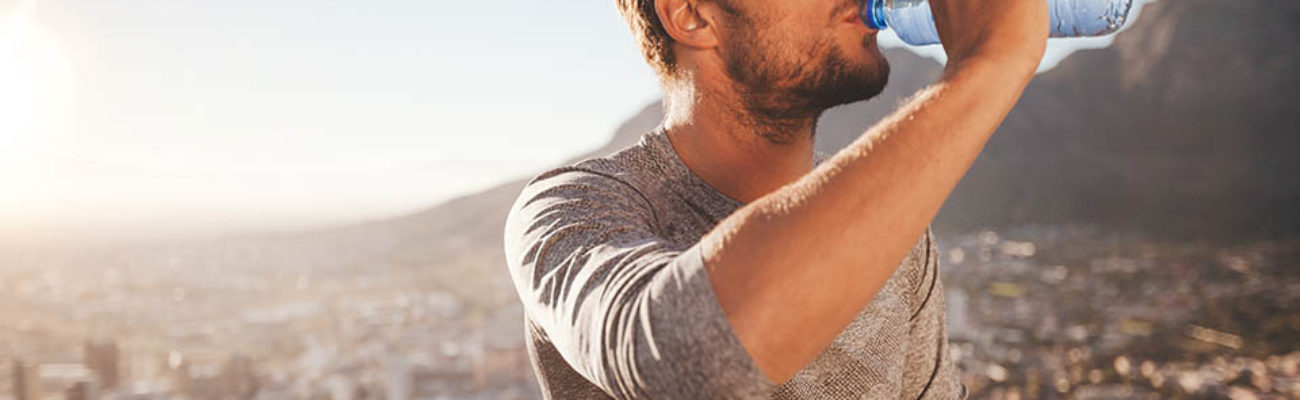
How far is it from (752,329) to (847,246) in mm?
52

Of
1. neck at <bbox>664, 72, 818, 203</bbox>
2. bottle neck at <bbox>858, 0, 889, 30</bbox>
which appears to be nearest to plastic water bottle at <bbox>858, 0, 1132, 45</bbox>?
bottle neck at <bbox>858, 0, 889, 30</bbox>

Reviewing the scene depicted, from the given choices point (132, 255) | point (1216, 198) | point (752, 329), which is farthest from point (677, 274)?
point (1216, 198)

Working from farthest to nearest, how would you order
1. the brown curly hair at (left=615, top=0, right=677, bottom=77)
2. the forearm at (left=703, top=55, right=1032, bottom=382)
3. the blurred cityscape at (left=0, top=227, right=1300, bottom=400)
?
the blurred cityscape at (left=0, top=227, right=1300, bottom=400)
the brown curly hair at (left=615, top=0, right=677, bottom=77)
the forearm at (left=703, top=55, right=1032, bottom=382)

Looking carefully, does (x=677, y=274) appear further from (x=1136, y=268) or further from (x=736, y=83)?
(x=1136, y=268)

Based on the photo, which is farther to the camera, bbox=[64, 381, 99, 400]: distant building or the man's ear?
bbox=[64, 381, 99, 400]: distant building

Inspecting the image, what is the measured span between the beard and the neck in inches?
0.6

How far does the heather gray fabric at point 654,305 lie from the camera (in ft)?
1.12

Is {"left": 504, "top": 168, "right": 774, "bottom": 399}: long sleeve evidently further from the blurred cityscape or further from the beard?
the blurred cityscape

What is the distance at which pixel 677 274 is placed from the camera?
0.35m

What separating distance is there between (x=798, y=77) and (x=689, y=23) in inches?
4.1

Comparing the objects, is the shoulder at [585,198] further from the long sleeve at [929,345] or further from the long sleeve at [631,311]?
the long sleeve at [929,345]

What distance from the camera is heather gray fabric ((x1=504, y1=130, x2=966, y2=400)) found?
0.34m

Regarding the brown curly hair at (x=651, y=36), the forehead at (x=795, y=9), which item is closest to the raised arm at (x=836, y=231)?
the forehead at (x=795, y=9)

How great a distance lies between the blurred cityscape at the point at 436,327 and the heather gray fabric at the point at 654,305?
6026 millimetres
